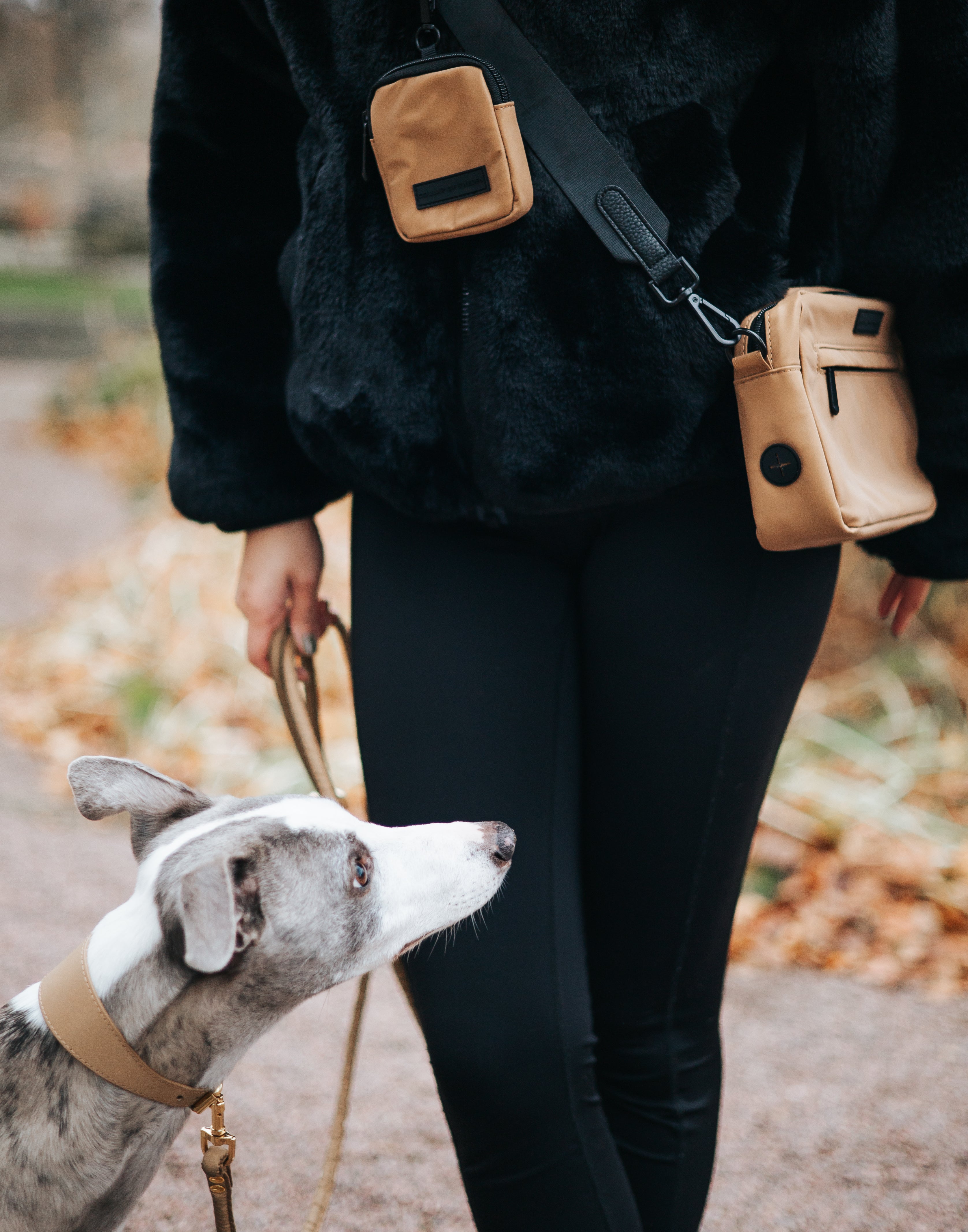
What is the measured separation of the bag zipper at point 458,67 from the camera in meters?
1.14

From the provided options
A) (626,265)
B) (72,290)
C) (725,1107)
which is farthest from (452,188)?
(72,290)

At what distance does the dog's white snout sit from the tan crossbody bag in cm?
51

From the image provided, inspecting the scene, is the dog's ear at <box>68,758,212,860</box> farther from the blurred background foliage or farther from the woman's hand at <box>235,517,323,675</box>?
the blurred background foliage

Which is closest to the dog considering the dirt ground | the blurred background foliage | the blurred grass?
the blurred background foliage

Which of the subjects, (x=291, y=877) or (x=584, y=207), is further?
(x=291, y=877)

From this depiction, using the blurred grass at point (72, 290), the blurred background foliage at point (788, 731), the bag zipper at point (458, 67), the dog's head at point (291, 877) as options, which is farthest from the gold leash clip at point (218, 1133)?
the blurred grass at point (72, 290)

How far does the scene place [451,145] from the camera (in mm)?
1167

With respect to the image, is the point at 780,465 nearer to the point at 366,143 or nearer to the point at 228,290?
the point at 366,143

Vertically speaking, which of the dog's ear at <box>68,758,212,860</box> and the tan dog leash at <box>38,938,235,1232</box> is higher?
the dog's ear at <box>68,758,212,860</box>

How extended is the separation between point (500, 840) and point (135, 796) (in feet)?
2.09

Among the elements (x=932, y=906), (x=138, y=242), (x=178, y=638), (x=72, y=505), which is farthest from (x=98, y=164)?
(x=932, y=906)

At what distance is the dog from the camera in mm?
1430

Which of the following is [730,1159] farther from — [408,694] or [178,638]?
[178,638]

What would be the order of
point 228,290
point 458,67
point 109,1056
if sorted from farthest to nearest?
point 228,290
point 109,1056
point 458,67
